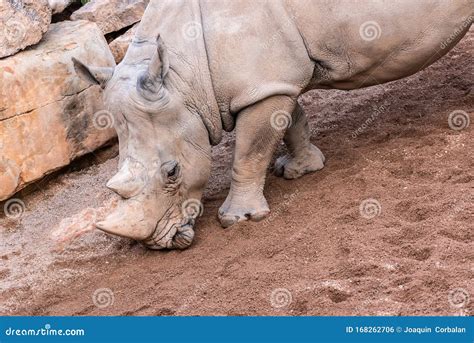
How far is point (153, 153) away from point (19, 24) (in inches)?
74.5

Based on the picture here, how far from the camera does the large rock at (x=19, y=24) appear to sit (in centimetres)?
634

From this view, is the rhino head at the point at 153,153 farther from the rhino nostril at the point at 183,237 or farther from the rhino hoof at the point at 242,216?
the rhino hoof at the point at 242,216

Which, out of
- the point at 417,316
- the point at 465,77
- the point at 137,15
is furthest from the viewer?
the point at 137,15

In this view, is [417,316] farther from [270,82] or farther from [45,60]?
[45,60]

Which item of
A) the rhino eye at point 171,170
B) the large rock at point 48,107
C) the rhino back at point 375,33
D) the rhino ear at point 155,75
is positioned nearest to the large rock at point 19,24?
Result: the large rock at point 48,107

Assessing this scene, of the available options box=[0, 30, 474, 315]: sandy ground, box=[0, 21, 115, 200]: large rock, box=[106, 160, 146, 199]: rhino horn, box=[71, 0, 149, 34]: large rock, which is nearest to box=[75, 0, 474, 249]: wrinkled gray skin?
box=[106, 160, 146, 199]: rhino horn

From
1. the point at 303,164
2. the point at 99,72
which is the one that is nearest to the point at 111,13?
the point at 99,72

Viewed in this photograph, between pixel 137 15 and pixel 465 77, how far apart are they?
9.87 feet

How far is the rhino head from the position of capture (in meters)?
5.14

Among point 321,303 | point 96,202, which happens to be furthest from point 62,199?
point 321,303

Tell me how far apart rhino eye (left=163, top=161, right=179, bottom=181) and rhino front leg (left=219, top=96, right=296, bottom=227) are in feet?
1.68

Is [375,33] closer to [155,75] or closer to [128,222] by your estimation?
[155,75]

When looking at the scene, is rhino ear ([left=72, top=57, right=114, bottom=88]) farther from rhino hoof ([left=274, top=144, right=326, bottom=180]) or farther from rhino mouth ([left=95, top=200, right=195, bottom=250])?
rhino hoof ([left=274, top=144, right=326, bottom=180])

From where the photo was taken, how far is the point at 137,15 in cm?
780
